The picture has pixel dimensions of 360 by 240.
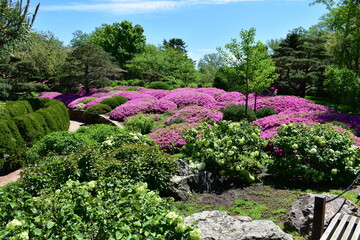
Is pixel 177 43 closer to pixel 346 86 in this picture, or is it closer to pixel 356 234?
pixel 346 86

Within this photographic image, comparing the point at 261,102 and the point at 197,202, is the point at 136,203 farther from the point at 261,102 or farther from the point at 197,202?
the point at 261,102

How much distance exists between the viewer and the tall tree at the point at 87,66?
24.0m

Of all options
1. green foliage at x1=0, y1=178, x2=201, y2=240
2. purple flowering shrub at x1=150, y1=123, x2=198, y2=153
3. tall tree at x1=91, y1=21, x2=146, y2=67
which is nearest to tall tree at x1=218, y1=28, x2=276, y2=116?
purple flowering shrub at x1=150, y1=123, x2=198, y2=153

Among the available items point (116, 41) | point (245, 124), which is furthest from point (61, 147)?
point (116, 41)

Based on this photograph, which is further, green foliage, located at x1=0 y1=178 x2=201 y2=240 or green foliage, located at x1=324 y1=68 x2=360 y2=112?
green foliage, located at x1=324 y1=68 x2=360 y2=112

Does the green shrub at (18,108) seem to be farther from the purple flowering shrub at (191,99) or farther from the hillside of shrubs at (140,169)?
the purple flowering shrub at (191,99)

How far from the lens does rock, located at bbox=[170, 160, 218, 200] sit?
5.97m

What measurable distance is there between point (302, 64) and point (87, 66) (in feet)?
57.5

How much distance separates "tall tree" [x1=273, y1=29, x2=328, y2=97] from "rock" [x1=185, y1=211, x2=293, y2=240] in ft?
71.0

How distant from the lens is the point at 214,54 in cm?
8238

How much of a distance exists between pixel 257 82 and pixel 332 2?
9.36 m

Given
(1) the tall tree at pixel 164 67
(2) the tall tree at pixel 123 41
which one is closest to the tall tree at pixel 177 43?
(2) the tall tree at pixel 123 41

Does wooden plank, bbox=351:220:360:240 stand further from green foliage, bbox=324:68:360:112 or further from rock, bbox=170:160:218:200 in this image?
green foliage, bbox=324:68:360:112

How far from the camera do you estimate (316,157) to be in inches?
254
